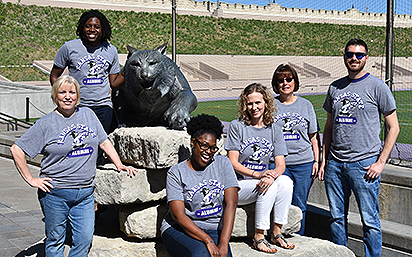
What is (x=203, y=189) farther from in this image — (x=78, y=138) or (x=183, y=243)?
(x=78, y=138)

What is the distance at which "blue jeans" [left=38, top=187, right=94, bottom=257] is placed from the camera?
3.46m

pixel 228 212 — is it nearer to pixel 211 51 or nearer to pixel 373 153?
pixel 373 153

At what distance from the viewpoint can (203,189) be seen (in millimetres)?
3500

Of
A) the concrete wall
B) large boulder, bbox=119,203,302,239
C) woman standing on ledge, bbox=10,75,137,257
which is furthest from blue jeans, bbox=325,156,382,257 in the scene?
the concrete wall

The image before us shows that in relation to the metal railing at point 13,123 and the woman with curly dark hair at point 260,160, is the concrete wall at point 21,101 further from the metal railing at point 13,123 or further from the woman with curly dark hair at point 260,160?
the woman with curly dark hair at point 260,160

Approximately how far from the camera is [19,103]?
52.5 ft

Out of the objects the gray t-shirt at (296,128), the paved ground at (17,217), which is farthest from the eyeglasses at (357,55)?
the paved ground at (17,217)

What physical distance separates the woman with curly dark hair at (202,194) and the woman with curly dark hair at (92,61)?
1.14 m

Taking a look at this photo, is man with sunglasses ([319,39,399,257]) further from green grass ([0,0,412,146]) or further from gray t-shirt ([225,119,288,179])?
green grass ([0,0,412,146])

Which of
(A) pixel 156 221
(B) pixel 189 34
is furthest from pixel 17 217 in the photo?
(B) pixel 189 34

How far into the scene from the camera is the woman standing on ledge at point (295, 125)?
4.18m

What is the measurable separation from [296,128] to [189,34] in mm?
40178

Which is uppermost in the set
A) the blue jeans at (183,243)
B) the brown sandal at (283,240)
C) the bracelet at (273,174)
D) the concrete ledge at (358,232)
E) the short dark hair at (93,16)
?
the short dark hair at (93,16)

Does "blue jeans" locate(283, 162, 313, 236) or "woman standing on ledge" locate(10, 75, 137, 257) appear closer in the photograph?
"woman standing on ledge" locate(10, 75, 137, 257)
